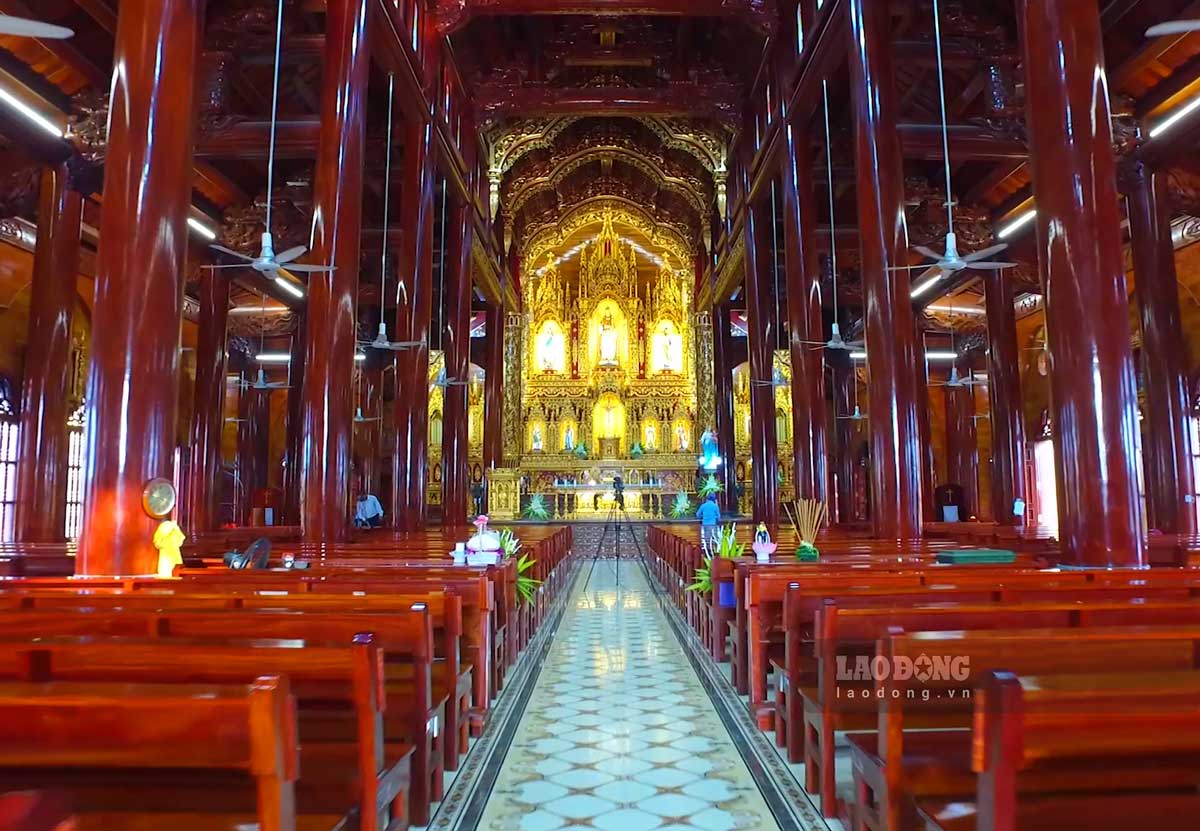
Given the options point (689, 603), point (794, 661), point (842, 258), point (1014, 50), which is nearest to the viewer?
point (794, 661)

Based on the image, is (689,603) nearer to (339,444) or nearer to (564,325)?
(339,444)

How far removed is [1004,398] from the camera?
13406 mm

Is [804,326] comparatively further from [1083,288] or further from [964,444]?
[964,444]

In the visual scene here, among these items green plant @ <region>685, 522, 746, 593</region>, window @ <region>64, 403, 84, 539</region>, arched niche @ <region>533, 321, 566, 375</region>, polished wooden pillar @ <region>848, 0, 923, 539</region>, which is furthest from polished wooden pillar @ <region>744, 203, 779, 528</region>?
window @ <region>64, 403, 84, 539</region>

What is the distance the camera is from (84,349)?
1459cm

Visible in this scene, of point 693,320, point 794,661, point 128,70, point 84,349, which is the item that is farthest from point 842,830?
point 693,320

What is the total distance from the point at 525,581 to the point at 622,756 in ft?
9.14

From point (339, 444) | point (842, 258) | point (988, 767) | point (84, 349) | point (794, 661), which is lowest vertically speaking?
point (794, 661)

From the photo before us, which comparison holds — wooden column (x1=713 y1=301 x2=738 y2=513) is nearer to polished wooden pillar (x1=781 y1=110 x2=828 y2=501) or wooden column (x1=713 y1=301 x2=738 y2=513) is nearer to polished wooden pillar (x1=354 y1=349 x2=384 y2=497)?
polished wooden pillar (x1=781 y1=110 x2=828 y2=501)

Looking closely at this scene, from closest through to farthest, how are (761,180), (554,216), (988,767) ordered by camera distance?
(988,767) < (761,180) < (554,216)

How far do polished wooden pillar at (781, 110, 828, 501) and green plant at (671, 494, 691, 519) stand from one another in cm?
840

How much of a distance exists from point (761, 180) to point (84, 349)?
13.4m

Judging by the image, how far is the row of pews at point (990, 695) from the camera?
1218mm

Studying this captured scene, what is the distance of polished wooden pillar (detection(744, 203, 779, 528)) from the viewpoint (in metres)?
14.5
